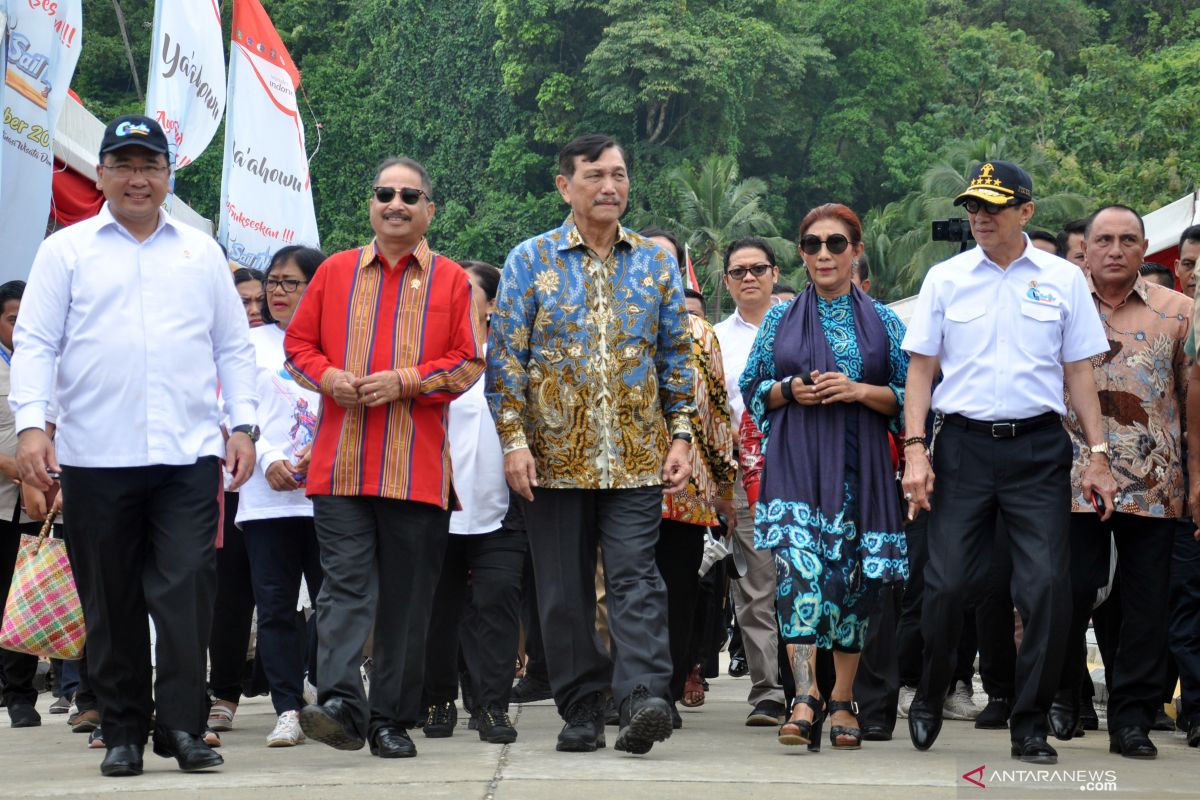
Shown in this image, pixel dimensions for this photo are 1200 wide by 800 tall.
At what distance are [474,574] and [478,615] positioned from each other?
7.7 inches

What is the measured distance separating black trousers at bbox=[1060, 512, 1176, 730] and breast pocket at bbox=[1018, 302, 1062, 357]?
0.82 m

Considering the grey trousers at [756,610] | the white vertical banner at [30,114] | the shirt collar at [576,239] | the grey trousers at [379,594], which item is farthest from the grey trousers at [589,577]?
the white vertical banner at [30,114]

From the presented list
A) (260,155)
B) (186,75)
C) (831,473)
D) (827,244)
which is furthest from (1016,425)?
(260,155)

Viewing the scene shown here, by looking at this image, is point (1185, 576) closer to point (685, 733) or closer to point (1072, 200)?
point (685, 733)

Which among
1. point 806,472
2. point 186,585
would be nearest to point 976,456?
point 806,472

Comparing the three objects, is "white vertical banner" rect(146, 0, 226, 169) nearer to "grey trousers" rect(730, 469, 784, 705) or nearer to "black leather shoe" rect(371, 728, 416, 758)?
"grey trousers" rect(730, 469, 784, 705)

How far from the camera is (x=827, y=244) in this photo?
22.5 feet

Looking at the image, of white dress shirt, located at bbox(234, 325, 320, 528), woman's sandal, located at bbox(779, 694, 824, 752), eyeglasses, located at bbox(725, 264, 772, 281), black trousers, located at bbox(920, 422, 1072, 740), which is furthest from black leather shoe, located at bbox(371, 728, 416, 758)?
eyeglasses, located at bbox(725, 264, 772, 281)

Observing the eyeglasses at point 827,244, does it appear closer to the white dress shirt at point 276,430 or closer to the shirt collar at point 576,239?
the shirt collar at point 576,239

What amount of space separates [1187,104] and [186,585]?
104 ft

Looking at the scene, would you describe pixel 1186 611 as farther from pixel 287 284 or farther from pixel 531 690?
pixel 287 284

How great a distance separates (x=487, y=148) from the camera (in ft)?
216

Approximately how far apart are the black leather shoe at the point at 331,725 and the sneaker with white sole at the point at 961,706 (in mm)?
3456

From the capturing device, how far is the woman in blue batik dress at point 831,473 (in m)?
6.54
